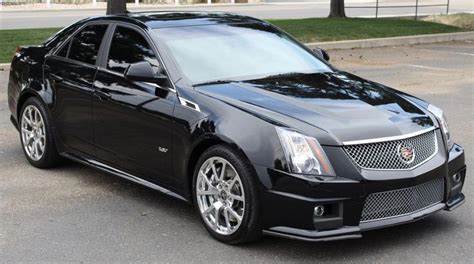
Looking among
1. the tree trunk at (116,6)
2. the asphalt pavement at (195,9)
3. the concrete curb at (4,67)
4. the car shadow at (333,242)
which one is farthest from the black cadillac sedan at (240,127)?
the asphalt pavement at (195,9)

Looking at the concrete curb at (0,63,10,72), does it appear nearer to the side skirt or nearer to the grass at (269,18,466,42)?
the side skirt

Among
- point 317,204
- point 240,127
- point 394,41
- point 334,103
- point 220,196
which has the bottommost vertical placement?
point 394,41

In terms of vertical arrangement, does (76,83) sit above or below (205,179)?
above

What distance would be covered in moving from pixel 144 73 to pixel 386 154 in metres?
1.91

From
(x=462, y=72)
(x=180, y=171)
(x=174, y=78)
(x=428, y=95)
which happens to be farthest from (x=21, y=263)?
(x=462, y=72)

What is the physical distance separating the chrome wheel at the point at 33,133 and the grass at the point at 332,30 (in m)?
7.96

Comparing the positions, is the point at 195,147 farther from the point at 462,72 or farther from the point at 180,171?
the point at 462,72

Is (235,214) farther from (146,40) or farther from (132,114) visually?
(146,40)

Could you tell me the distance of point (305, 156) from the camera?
4.19 m

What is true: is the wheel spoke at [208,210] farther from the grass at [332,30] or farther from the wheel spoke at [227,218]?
the grass at [332,30]

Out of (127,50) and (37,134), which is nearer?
(127,50)

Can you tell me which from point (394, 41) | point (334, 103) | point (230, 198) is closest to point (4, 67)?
point (230, 198)

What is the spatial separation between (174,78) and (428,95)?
649 centimetres

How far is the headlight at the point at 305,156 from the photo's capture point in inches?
164
